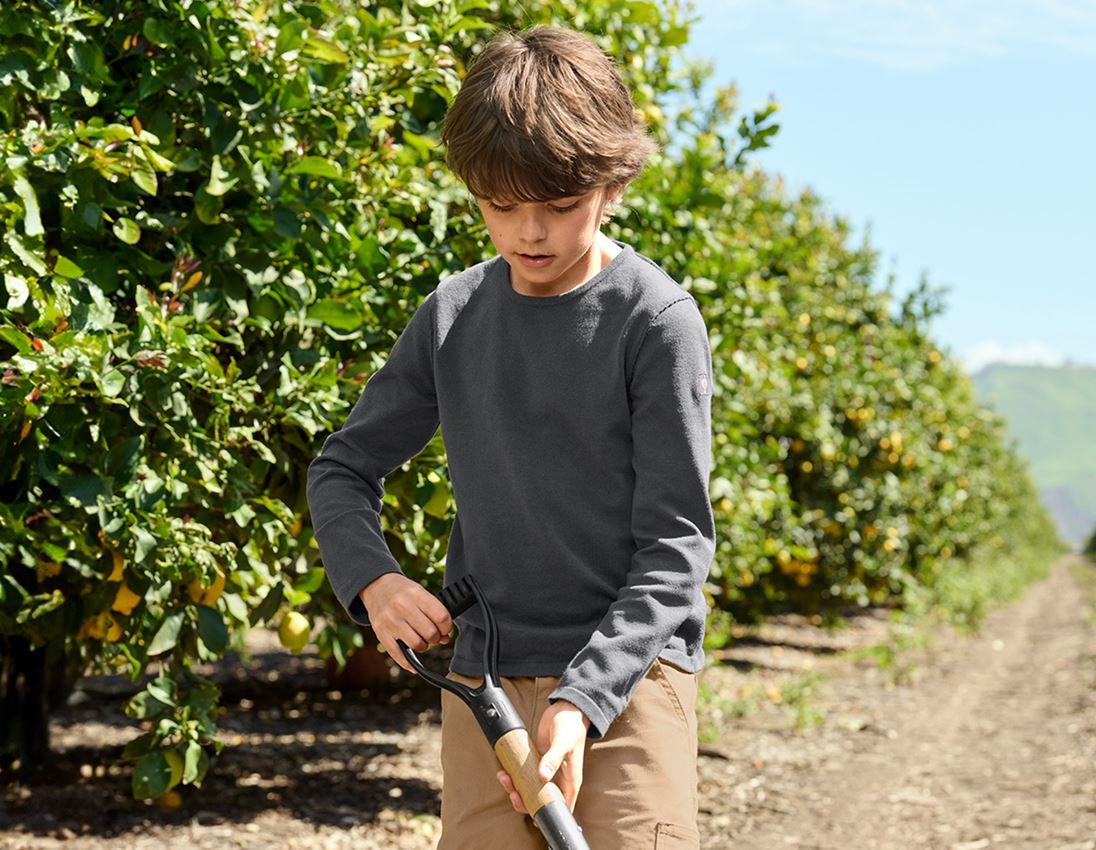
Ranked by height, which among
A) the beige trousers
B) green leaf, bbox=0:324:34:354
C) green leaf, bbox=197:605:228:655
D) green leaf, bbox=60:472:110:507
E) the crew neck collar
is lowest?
the beige trousers

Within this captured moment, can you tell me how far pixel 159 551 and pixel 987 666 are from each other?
990 centimetres

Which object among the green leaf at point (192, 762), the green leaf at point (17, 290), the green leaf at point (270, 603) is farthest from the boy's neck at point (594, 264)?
the green leaf at point (192, 762)

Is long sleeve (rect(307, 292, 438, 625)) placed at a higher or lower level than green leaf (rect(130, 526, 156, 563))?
higher

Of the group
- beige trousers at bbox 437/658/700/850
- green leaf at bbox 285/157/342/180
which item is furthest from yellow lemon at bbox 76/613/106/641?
beige trousers at bbox 437/658/700/850

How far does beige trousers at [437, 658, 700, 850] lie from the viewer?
1.64m

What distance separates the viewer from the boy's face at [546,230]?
1.61m

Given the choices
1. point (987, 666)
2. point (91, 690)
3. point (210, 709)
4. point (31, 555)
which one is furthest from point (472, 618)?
point (987, 666)

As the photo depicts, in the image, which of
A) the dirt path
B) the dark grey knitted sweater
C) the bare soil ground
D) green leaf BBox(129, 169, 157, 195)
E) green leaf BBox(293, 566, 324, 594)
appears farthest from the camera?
the dirt path

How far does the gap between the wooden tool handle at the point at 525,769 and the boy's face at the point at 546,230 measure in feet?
1.86

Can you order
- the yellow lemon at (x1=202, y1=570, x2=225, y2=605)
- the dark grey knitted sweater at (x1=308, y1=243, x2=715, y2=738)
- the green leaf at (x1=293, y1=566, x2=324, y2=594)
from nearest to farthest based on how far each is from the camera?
the dark grey knitted sweater at (x1=308, y1=243, x2=715, y2=738), the yellow lemon at (x1=202, y1=570, x2=225, y2=605), the green leaf at (x1=293, y1=566, x2=324, y2=594)

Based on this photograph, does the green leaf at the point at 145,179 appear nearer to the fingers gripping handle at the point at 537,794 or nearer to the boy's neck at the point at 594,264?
the boy's neck at the point at 594,264

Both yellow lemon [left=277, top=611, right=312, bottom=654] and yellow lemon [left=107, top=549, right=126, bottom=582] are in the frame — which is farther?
yellow lemon [left=277, top=611, right=312, bottom=654]

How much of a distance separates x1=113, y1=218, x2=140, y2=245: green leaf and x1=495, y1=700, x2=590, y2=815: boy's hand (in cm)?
191

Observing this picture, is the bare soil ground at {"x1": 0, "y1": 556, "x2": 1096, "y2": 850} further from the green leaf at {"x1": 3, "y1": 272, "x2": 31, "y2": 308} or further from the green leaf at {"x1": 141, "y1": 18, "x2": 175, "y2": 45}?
the green leaf at {"x1": 141, "y1": 18, "x2": 175, "y2": 45}
